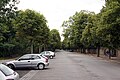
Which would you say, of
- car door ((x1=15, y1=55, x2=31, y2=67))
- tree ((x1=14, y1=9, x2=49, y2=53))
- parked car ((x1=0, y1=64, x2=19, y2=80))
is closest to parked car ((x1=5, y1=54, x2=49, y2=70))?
car door ((x1=15, y1=55, x2=31, y2=67))

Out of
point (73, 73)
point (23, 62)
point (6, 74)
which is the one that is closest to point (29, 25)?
point (23, 62)

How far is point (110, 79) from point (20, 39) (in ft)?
140

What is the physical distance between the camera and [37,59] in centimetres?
3045

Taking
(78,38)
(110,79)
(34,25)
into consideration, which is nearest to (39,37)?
(34,25)

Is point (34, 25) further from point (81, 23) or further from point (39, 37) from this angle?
point (81, 23)

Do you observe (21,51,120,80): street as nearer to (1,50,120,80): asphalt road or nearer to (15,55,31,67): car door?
(1,50,120,80): asphalt road

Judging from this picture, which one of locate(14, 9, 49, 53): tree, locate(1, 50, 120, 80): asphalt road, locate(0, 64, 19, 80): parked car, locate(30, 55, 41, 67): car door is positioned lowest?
locate(1, 50, 120, 80): asphalt road

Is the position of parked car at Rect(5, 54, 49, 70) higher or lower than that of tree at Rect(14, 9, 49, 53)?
lower

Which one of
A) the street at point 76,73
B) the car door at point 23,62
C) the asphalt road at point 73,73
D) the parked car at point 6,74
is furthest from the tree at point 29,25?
the parked car at point 6,74

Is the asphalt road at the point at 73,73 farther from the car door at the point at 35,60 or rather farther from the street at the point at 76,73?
the car door at the point at 35,60

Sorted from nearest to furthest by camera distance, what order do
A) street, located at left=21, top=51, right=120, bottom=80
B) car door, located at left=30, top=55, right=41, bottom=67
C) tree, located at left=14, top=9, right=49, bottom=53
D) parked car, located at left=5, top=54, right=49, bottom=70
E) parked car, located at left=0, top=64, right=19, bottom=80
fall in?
parked car, located at left=0, top=64, right=19, bottom=80 → street, located at left=21, top=51, right=120, bottom=80 → parked car, located at left=5, top=54, right=49, bottom=70 → car door, located at left=30, top=55, right=41, bottom=67 → tree, located at left=14, top=9, right=49, bottom=53

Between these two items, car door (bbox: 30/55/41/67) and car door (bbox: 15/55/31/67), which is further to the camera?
car door (bbox: 30/55/41/67)

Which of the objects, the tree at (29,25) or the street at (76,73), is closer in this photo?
the street at (76,73)

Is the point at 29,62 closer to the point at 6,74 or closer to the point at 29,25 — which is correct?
the point at 6,74
